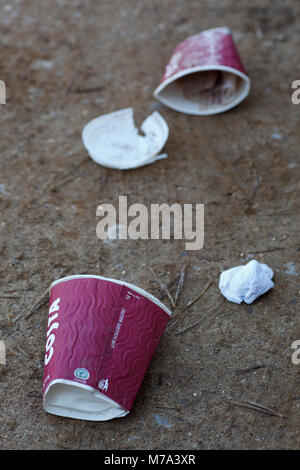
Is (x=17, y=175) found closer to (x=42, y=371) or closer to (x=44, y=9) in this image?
(x=42, y=371)

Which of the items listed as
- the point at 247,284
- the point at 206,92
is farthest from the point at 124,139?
the point at 247,284

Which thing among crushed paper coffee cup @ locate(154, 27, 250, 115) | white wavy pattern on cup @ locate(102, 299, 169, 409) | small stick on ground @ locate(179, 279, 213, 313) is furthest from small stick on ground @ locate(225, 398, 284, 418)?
crushed paper coffee cup @ locate(154, 27, 250, 115)

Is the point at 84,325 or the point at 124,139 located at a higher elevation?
the point at 84,325

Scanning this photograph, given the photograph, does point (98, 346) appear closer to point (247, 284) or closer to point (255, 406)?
point (255, 406)

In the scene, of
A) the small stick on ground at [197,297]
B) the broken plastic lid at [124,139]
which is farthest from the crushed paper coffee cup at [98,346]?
the broken plastic lid at [124,139]

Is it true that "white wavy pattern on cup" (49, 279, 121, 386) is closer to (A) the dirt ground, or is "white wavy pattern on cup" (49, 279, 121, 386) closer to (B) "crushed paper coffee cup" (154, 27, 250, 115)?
(A) the dirt ground

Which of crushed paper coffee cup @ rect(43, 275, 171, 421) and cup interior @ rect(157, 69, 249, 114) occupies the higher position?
crushed paper coffee cup @ rect(43, 275, 171, 421)

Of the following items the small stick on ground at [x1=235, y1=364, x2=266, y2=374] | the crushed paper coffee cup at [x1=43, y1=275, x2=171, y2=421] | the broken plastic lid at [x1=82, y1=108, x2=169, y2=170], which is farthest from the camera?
the broken plastic lid at [x1=82, y1=108, x2=169, y2=170]
